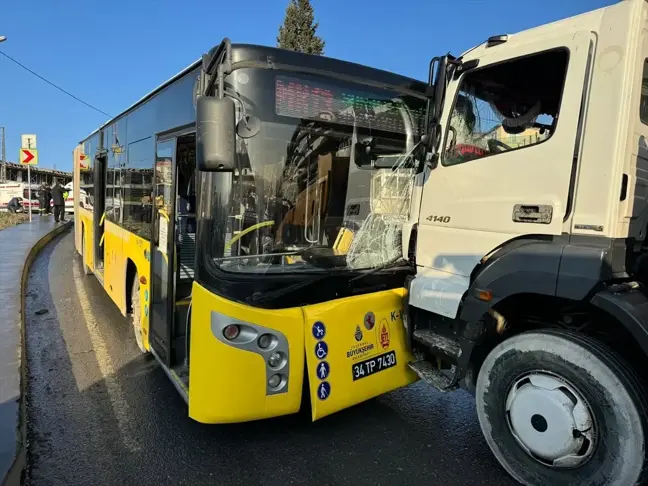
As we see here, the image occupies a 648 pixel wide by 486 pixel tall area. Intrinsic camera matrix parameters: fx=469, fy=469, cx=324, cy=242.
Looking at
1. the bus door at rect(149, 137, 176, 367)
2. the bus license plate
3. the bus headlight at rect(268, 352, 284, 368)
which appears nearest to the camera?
the bus headlight at rect(268, 352, 284, 368)

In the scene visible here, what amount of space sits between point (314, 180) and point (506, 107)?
134cm

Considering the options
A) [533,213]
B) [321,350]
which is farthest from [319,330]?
[533,213]

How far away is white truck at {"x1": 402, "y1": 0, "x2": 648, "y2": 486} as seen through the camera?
7.51 feet

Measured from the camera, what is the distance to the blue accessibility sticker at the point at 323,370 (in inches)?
117

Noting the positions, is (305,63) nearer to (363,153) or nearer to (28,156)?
(363,153)

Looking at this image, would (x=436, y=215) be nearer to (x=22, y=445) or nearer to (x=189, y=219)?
(x=189, y=219)

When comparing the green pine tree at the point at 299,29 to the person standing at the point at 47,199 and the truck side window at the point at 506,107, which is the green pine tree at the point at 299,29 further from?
the truck side window at the point at 506,107

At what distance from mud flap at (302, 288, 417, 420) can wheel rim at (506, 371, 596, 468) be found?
884 mm

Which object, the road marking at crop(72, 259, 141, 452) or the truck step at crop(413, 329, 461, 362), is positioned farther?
the road marking at crop(72, 259, 141, 452)

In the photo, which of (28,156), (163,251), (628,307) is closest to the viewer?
(628,307)

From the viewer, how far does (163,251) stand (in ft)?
12.7

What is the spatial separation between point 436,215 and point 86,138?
8.09m

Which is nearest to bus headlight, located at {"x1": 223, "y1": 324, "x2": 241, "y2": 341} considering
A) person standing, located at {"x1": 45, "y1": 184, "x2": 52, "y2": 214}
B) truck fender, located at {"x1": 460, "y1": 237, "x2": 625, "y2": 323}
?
truck fender, located at {"x1": 460, "y1": 237, "x2": 625, "y2": 323}

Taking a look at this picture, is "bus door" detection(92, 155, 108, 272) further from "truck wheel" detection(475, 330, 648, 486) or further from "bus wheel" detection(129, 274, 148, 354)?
"truck wheel" detection(475, 330, 648, 486)
